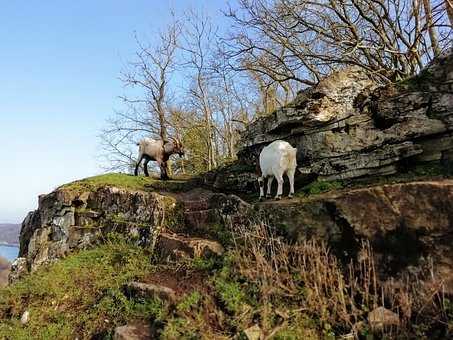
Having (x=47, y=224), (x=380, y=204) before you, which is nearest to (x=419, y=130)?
(x=380, y=204)

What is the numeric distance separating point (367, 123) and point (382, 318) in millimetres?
4675

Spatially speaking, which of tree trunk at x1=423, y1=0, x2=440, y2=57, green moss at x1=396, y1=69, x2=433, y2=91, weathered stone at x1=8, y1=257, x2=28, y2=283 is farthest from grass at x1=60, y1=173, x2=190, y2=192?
tree trunk at x1=423, y1=0, x2=440, y2=57

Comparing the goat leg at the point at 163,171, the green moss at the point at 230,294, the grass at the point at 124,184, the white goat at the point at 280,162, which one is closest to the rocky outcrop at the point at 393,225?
the green moss at the point at 230,294

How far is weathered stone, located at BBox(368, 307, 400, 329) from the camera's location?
571cm

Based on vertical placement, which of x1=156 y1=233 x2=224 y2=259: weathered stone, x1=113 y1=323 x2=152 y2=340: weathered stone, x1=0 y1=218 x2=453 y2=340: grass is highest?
x1=156 y1=233 x2=224 y2=259: weathered stone

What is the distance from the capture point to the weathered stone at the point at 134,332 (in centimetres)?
649

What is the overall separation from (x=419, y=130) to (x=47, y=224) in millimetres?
9870

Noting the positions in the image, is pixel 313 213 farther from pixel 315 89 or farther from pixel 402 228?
pixel 315 89

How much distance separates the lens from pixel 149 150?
14.1 meters

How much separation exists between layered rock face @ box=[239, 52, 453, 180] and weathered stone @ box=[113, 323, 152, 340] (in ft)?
16.6

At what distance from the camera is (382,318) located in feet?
18.9

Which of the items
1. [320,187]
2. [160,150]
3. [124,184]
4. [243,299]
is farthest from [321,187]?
[160,150]

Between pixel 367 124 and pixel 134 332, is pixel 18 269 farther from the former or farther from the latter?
pixel 367 124

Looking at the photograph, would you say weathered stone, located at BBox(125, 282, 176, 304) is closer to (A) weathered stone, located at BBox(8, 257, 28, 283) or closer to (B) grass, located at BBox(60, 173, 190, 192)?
(B) grass, located at BBox(60, 173, 190, 192)
